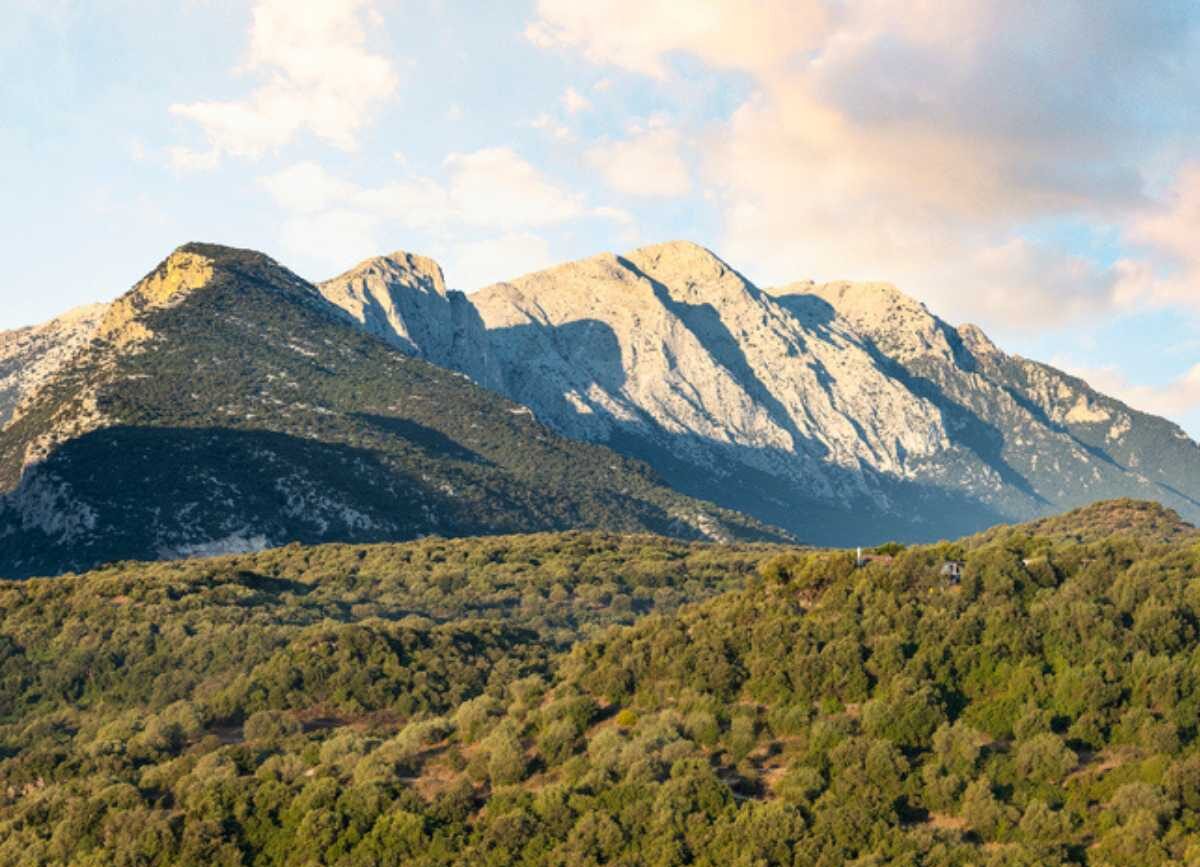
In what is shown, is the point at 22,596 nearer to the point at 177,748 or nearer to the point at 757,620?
the point at 177,748

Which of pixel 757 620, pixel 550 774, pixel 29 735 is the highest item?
pixel 757 620

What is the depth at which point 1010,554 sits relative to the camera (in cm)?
A: 9038

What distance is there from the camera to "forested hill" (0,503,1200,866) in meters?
64.6

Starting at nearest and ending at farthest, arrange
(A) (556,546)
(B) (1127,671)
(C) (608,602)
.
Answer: (B) (1127,671) → (C) (608,602) → (A) (556,546)

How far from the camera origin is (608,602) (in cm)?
16525

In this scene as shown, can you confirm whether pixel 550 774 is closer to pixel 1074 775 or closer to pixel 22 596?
pixel 1074 775

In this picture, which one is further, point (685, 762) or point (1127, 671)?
point (1127, 671)

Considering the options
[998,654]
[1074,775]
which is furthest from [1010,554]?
[1074,775]

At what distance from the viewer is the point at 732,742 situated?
74625 mm

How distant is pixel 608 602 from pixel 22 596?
194 ft

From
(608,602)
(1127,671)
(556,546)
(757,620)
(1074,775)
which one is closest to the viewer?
(1074,775)

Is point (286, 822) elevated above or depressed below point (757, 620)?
below

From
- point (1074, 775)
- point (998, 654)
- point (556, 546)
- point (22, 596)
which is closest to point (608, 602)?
point (556, 546)

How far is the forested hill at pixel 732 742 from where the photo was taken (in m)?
64.6
